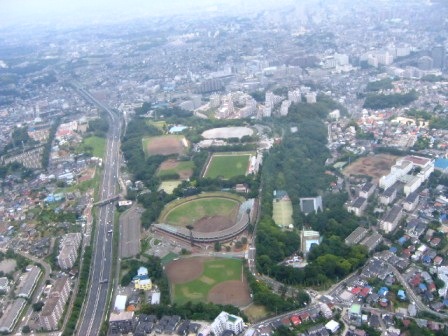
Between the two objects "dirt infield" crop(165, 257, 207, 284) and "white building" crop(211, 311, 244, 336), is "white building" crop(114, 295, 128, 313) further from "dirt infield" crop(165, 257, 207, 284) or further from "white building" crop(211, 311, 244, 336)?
"white building" crop(211, 311, 244, 336)

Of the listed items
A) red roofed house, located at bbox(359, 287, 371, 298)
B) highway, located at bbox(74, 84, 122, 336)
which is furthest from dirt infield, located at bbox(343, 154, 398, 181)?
highway, located at bbox(74, 84, 122, 336)

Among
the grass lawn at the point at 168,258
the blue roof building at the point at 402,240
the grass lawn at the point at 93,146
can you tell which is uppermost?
the blue roof building at the point at 402,240

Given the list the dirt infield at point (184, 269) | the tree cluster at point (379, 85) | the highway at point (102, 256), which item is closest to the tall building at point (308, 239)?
the dirt infield at point (184, 269)

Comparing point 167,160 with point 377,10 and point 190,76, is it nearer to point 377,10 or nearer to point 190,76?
point 190,76

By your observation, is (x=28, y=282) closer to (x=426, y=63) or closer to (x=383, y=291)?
(x=383, y=291)

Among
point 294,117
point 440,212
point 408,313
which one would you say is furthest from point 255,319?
point 294,117

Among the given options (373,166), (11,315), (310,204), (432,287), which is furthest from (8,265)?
(373,166)

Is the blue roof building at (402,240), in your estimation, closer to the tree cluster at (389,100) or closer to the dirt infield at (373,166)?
the dirt infield at (373,166)
